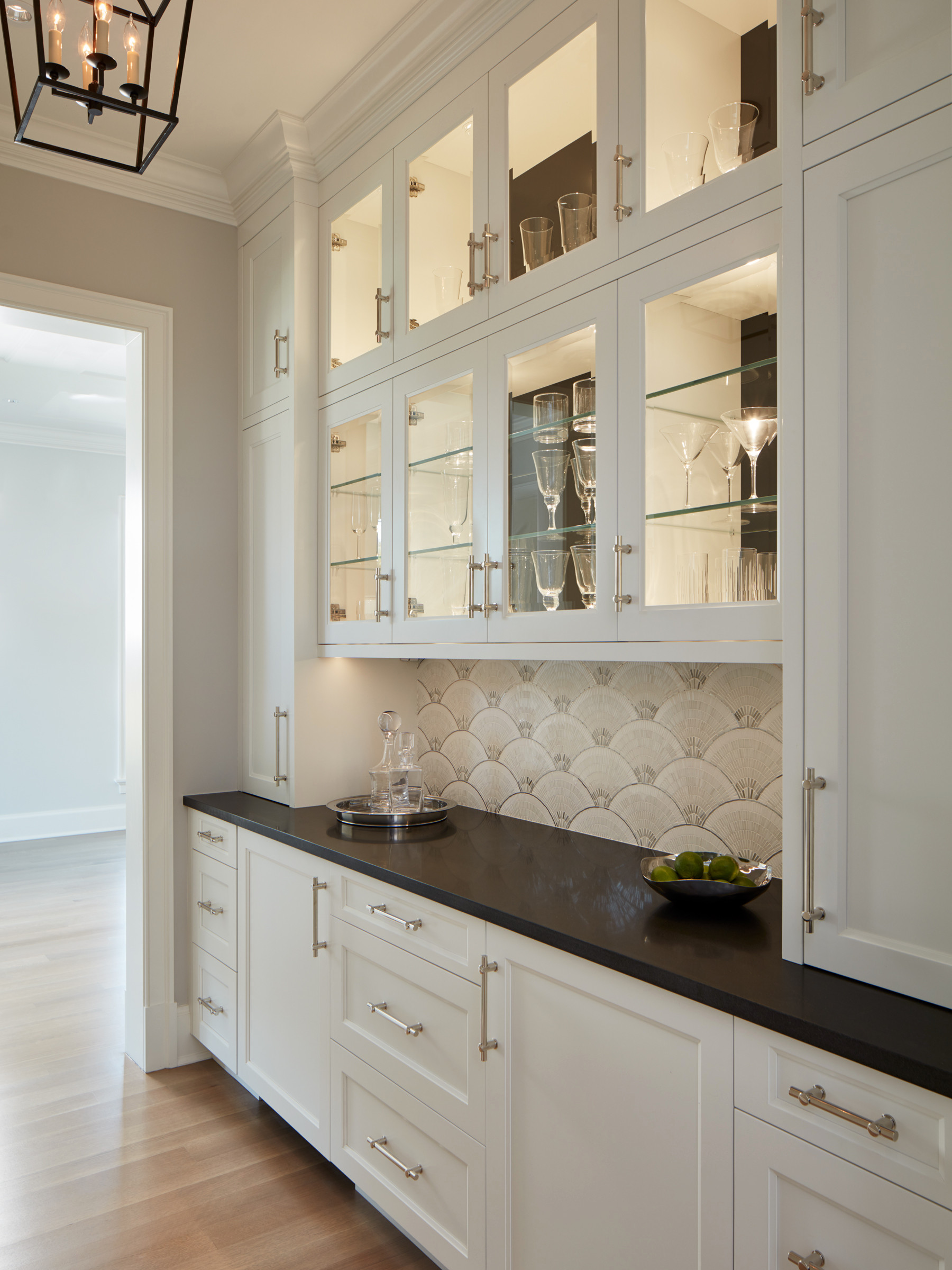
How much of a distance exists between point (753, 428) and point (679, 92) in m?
0.71

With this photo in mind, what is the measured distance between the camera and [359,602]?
2686 mm

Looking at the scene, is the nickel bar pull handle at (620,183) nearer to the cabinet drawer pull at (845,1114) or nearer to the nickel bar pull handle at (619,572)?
the nickel bar pull handle at (619,572)

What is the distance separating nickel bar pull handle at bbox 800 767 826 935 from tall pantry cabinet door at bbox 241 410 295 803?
6.19 feet

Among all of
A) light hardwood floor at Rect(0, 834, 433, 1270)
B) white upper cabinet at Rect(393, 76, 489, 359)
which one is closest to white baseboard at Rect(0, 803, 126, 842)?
light hardwood floor at Rect(0, 834, 433, 1270)

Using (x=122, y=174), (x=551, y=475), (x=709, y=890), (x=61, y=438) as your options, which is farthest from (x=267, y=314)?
(x=61, y=438)

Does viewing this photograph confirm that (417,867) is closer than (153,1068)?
Yes

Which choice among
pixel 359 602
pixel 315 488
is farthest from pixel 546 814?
pixel 315 488

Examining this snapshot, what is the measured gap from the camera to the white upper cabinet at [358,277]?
2.54m

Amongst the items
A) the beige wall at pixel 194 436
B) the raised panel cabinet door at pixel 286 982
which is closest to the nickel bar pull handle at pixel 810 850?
the raised panel cabinet door at pixel 286 982

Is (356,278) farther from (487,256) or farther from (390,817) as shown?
(390,817)

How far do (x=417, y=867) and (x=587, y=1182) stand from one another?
0.73 metres

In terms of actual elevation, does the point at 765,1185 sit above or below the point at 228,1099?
above

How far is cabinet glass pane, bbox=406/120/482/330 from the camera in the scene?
2234mm

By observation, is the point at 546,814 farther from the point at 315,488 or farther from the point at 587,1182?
the point at 315,488
